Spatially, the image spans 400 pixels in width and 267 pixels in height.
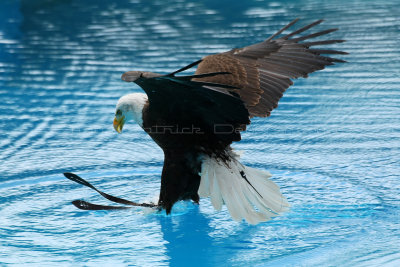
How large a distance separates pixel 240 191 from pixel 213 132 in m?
0.27

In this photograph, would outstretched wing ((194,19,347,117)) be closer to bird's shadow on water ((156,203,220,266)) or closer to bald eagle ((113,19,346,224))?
bald eagle ((113,19,346,224))

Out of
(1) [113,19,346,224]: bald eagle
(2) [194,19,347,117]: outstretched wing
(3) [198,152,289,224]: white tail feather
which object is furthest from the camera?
(2) [194,19,347,117]: outstretched wing

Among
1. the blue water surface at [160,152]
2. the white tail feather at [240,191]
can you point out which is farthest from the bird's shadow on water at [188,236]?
the white tail feather at [240,191]

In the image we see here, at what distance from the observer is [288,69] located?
302 cm

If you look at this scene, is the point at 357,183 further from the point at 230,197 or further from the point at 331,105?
the point at 331,105

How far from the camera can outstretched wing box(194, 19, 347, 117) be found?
278 centimetres

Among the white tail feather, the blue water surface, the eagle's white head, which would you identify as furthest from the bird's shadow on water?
the eagle's white head

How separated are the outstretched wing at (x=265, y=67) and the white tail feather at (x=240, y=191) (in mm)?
300

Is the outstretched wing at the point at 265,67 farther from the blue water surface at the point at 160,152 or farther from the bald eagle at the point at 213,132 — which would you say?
the blue water surface at the point at 160,152

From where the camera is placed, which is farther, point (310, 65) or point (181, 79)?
point (310, 65)

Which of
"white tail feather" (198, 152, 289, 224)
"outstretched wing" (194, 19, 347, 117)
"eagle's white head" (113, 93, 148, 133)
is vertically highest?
"outstretched wing" (194, 19, 347, 117)

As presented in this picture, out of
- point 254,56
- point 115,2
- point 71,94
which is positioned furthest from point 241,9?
point 254,56

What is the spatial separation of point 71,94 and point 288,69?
230 cm

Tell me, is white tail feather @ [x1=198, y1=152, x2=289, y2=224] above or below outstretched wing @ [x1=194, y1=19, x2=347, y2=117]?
below
